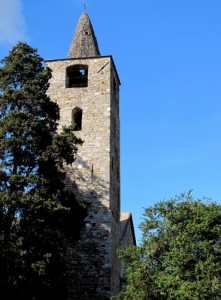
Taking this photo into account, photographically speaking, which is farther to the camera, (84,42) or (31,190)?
(84,42)

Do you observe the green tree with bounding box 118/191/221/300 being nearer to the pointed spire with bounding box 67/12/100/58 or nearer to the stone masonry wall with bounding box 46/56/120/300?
the stone masonry wall with bounding box 46/56/120/300

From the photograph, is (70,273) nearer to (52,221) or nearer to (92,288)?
(92,288)

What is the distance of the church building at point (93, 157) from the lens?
19.3 m

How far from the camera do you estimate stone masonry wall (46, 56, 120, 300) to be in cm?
1925

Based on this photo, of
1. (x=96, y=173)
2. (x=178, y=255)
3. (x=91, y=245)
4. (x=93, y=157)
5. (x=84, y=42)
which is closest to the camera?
(x=178, y=255)

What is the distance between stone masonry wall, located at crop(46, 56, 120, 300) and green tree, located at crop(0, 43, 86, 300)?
344 centimetres

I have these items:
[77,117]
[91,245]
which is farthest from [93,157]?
[91,245]

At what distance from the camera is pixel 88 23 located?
26.6 metres

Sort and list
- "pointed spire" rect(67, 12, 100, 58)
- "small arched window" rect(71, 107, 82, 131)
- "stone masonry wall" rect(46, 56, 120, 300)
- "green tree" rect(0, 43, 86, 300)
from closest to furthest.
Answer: "green tree" rect(0, 43, 86, 300) → "stone masonry wall" rect(46, 56, 120, 300) → "small arched window" rect(71, 107, 82, 131) → "pointed spire" rect(67, 12, 100, 58)

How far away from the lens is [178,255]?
14.5 m

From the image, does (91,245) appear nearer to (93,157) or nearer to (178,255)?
(93,157)

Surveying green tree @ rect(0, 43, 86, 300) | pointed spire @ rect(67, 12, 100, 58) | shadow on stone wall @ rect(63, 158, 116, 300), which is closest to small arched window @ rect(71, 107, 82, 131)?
shadow on stone wall @ rect(63, 158, 116, 300)

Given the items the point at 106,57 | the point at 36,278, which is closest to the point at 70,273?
the point at 36,278

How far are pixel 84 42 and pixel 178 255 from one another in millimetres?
14485
